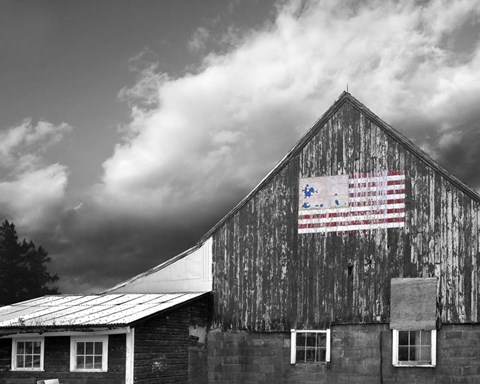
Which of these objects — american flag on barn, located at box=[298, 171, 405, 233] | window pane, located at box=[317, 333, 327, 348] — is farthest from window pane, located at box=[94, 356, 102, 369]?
american flag on barn, located at box=[298, 171, 405, 233]

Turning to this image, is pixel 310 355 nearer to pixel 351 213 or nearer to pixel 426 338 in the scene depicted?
pixel 426 338

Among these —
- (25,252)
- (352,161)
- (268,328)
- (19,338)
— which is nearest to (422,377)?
(268,328)

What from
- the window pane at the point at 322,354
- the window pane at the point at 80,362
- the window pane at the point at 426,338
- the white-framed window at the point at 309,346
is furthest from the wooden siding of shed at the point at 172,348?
the window pane at the point at 426,338

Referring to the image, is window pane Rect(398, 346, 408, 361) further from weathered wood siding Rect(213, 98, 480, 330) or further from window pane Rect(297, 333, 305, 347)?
window pane Rect(297, 333, 305, 347)

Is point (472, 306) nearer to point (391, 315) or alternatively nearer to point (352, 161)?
point (391, 315)

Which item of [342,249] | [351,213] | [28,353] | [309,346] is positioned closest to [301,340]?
[309,346]

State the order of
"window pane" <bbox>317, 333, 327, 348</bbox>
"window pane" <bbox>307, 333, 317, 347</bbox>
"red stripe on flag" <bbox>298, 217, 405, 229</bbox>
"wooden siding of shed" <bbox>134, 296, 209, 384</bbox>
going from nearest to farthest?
"wooden siding of shed" <bbox>134, 296, 209, 384</bbox> < "red stripe on flag" <bbox>298, 217, 405, 229</bbox> < "window pane" <bbox>317, 333, 327, 348</bbox> < "window pane" <bbox>307, 333, 317, 347</bbox>

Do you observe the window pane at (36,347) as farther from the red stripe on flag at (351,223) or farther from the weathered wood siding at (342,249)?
the red stripe on flag at (351,223)

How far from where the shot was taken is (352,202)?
22.1 metres

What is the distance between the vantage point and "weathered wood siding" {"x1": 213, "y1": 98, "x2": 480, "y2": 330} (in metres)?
20.8

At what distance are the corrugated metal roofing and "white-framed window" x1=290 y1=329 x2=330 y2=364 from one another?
128 inches

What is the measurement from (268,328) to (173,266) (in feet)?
13.1

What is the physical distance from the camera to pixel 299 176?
22953 millimetres

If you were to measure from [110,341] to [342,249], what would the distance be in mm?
7009
